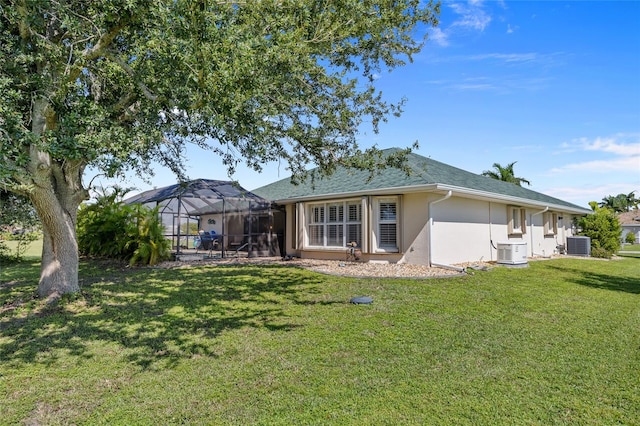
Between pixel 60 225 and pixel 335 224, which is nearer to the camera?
pixel 60 225

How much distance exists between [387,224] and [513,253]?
4.49 m

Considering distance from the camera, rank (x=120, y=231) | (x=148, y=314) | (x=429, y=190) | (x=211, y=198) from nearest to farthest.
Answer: (x=148, y=314) → (x=429, y=190) → (x=120, y=231) → (x=211, y=198)

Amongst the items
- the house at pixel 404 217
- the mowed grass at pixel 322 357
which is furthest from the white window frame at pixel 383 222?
the mowed grass at pixel 322 357

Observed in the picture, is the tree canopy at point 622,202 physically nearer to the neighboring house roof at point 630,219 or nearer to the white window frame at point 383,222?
the neighboring house roof at point 630,219

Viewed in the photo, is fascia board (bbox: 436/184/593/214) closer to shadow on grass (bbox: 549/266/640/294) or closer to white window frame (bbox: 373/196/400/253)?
white window frame (bbox: 373/196/400/253)

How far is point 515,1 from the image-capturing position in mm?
8742

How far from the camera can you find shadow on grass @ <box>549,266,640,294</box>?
8.69 metres

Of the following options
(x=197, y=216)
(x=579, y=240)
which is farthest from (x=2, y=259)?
(x=579, y=240)

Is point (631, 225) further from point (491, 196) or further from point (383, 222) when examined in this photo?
point (383, 222)

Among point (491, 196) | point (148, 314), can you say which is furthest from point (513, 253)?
point (148, 314)

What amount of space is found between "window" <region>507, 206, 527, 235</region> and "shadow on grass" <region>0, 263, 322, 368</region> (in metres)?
10.0

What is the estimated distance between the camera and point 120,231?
13961mm

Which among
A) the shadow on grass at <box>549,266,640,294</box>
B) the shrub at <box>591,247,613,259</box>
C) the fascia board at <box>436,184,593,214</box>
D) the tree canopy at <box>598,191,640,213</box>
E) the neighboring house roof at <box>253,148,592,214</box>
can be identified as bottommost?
the shadow on grass at <box>549,266,640,294</box>

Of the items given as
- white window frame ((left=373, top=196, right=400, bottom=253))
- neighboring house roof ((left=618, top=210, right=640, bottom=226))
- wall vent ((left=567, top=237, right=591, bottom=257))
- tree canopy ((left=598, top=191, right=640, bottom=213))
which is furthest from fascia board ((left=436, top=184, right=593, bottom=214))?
tree canopy ((left=598, top=191, right=640, bottom=213))
